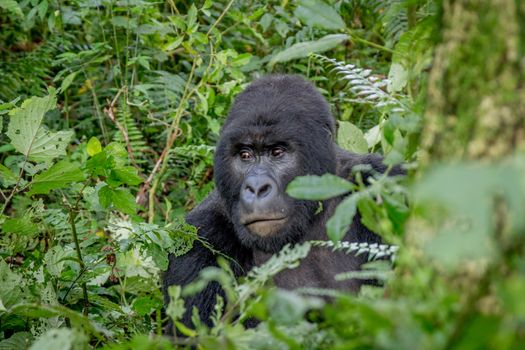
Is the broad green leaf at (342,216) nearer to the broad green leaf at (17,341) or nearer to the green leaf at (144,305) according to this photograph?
the broad green leaf at (17,341)

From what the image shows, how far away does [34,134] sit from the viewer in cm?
338

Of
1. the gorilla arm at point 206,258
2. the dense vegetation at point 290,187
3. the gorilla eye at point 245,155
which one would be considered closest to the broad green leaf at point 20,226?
the dense vegetation at point 290,187

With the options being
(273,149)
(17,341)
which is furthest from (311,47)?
(273,149)

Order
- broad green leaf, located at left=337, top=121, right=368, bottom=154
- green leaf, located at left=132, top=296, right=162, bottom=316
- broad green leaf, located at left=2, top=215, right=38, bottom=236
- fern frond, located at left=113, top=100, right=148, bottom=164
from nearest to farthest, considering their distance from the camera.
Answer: broad green leaf, located at left=2, top=215, right=38, bottom=236, green leaf, located at left=132, top=296, right=162, bottom=316, broad green leaf, located at left=337, top=121, right=368, bottom=154, fern frond, located at left=113, top=100, right=148, bottom=164

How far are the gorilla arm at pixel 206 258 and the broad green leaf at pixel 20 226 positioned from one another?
0.78 meters

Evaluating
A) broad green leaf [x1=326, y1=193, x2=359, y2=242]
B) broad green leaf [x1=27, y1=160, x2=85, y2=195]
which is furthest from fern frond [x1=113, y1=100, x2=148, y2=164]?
broad green leaf [x1=326, y1=193, x2=359, y2=242]

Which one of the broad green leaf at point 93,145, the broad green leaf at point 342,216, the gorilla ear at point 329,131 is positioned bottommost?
the broad green leaf at point 93,145

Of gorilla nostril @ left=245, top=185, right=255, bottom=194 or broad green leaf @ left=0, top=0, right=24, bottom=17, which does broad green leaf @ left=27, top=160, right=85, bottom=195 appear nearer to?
gorilla nostril @ left=245, top=185, right=255, bottom=194

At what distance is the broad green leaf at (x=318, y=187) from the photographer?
1.63 meters

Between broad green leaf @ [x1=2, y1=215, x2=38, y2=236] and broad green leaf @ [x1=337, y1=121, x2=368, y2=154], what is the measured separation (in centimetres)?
201

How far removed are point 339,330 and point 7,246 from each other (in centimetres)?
252

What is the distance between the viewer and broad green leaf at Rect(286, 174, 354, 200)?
163 centimetres

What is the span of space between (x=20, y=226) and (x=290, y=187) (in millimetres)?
2063

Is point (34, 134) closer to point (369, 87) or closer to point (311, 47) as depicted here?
point (369, 87)
